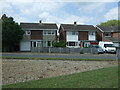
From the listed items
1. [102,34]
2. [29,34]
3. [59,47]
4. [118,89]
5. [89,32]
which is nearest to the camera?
[118,89]

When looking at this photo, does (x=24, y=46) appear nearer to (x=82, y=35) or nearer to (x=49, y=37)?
(x=49, y=37)

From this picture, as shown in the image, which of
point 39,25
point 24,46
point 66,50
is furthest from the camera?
point 39,25

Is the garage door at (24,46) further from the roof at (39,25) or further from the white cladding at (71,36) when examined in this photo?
the white cladding at (71,36)

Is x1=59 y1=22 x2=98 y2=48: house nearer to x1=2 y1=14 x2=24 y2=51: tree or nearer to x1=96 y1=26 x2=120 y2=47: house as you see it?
x1=96 y1=26 x2=120 y2=47: house

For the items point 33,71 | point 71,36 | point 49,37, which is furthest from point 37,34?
point 33,71

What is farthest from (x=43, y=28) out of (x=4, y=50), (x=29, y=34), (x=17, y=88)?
(x=17, y=88)

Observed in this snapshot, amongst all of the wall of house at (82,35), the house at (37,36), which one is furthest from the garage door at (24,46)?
the wall of house at (82,35)

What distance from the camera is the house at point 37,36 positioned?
45.1m

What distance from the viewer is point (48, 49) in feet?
126

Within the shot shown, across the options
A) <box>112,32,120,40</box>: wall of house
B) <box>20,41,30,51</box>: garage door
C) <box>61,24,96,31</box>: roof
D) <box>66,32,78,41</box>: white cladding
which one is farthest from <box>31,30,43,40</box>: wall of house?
<box>112,32,120,40</box>: wall of house

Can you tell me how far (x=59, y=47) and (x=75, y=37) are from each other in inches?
407

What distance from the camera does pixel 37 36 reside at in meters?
45.9

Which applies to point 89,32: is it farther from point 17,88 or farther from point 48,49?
point 17,88

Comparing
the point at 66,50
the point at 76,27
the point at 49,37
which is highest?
the point at 76,27
